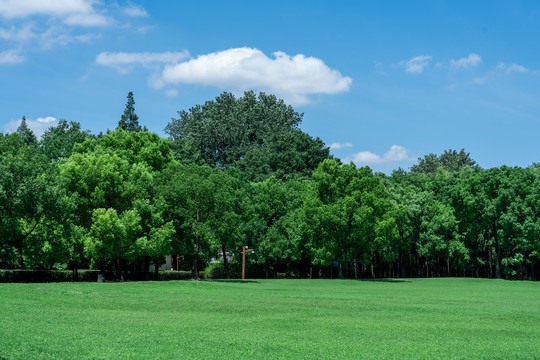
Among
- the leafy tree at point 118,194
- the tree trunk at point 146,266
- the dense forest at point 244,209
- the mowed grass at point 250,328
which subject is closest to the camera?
the mowed grass at point 250,328

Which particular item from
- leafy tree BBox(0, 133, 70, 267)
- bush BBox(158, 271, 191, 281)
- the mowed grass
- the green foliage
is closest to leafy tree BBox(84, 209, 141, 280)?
leafy tree BBox(0, 133, 70, 267)

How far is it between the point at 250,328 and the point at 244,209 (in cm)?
4299

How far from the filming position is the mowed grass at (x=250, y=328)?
14.8m

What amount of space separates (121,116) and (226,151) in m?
20.9

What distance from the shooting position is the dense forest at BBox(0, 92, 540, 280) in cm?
4397

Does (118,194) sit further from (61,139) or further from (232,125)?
(232,125)

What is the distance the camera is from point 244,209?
62.6 m

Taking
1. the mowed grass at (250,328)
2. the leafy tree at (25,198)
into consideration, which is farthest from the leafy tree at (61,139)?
the mowed grass at (250,328)

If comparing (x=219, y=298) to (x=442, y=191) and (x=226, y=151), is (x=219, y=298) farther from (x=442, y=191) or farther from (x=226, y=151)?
(x=226, y=151)

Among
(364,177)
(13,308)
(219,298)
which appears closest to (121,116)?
(364,177)

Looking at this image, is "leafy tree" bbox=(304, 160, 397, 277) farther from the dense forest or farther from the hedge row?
the hedge row

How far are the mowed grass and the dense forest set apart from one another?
13.3 m

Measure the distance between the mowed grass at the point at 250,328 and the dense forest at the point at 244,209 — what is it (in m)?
13.3

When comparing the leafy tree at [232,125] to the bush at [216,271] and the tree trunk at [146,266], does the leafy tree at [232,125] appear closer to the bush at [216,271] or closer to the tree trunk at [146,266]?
the bush at [216,271]
